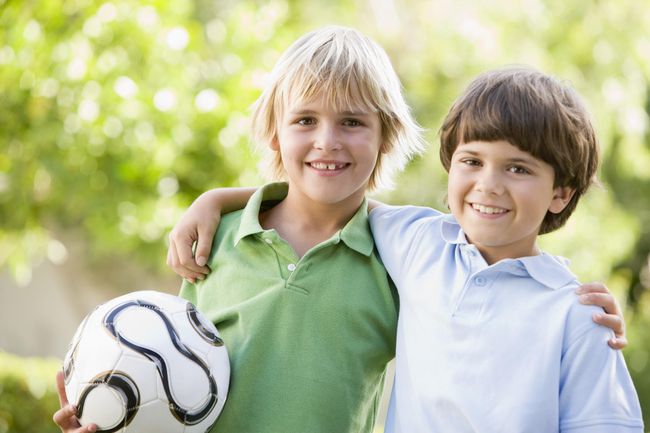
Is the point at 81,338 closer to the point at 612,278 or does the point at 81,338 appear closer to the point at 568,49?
the point at 568,49

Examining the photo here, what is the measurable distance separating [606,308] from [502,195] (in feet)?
1.36

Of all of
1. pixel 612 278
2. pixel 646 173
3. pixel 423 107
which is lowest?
pixel 612 278

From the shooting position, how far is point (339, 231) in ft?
10.5

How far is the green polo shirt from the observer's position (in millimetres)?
2996

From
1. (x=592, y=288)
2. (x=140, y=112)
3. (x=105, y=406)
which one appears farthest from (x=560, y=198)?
(x=140, y=112)

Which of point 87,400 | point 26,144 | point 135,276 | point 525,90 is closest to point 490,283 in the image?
point 525,90

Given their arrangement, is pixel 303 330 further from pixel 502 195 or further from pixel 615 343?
pixel 615 343

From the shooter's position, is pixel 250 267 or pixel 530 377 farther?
pixel 250 267

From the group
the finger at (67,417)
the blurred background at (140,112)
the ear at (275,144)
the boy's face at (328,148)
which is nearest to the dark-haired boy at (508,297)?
the boy's face at (328,148)

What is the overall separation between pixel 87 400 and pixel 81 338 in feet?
0.64

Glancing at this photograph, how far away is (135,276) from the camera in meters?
9.73

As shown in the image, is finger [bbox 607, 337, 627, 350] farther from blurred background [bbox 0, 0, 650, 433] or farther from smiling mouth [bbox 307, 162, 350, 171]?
blurred background [bbox 0, 0, 650, 433]

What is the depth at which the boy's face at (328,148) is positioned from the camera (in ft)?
10.0

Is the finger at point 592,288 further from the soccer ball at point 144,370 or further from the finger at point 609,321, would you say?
the soccer ball at point 144,370
